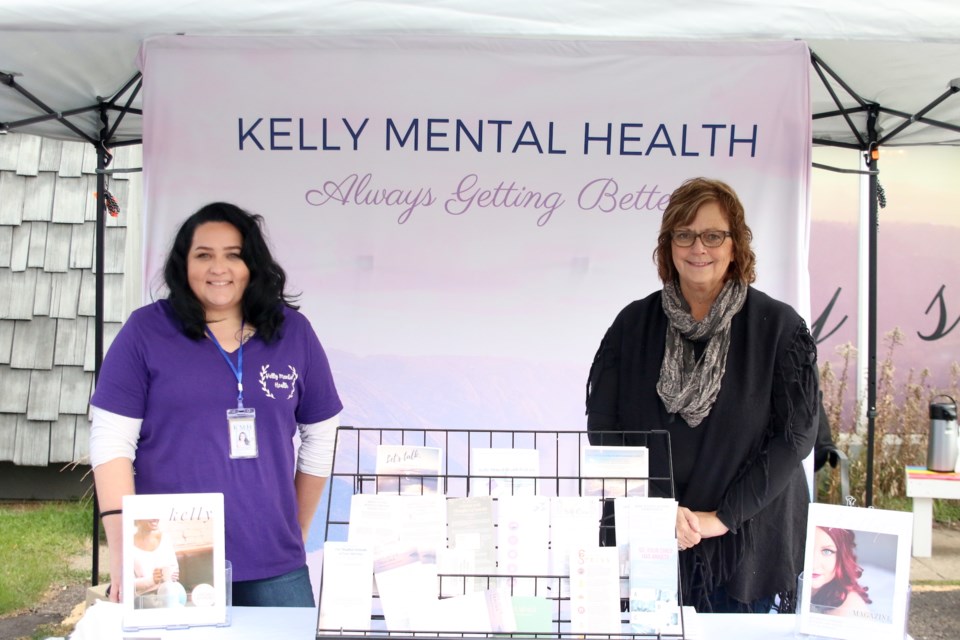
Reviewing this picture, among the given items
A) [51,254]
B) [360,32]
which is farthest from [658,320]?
[51,254]

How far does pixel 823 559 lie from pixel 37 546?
4.08m

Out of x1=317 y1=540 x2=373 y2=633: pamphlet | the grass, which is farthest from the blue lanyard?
the grass

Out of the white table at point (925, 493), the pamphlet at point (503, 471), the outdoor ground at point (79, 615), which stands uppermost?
the pamphlet at point (503, 471)

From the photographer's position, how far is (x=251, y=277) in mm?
2020

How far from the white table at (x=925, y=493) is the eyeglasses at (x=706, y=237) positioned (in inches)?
119

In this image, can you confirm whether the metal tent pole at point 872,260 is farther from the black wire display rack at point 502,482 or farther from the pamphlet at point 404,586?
the pamphlet at point 404,586

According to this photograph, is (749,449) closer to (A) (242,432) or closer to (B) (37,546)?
(A) (242,432)

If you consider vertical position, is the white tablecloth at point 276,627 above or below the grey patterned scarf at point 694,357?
below

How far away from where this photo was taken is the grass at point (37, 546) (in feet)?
13.4

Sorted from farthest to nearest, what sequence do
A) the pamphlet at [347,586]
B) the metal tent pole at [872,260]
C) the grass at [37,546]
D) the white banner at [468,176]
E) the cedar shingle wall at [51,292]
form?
the cedar shingle wall at [51,292] < the grass at [37,546] < the metal tent pole at [872,260] < the white banner at [468,176] < the pamphlet at [347,586]

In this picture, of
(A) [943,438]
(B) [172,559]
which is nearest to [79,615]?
(B) [172,559]

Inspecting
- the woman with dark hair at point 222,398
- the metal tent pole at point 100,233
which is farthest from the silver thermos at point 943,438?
the metal tent pole at point 100,233

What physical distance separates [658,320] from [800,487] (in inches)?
19.0

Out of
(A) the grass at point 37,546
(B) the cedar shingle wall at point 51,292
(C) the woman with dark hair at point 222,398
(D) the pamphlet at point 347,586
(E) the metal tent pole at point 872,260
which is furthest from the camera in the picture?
(B) the cedar shingle wall at point 51,292
